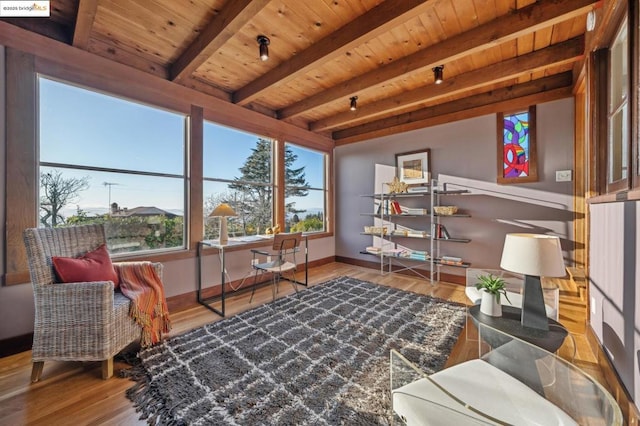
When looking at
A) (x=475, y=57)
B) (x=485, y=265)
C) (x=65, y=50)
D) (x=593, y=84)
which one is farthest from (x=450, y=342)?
(x=65, y=50)

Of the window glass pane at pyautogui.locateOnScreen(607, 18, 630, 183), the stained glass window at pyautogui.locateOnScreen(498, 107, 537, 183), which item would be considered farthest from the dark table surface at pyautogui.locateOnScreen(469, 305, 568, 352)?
the stained glass window at pyautogui.locateOnScreen(498, 107, 537, 183)

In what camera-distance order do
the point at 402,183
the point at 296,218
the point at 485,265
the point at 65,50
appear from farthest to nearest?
the point at 296,218
the point at 402,183
the point at 485,265
the point at 65,50

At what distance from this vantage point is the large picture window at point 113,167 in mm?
2260

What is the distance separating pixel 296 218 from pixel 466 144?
9.53 ft

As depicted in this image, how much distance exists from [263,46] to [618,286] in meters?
3.12

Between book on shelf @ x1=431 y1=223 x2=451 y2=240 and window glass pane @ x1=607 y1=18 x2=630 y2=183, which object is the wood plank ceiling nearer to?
window glass pane @ x1=607 y1=18 x2=630 y2=183

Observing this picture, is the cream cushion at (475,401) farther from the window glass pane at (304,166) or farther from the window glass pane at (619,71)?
the window glass pane at (304,166)

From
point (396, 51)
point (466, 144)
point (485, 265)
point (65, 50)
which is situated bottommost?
point (485, 265)

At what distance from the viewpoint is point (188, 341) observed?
2.14m

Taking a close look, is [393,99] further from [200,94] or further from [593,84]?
[200,94]

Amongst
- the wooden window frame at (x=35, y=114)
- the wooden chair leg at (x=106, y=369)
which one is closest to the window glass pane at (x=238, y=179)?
the wooden window frame at (x=35, y=114)

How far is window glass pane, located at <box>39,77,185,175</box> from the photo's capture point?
7.38ft

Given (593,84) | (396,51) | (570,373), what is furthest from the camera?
(396,51)

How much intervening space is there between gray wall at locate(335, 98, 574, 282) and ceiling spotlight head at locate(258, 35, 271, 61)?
2777 millimetres
